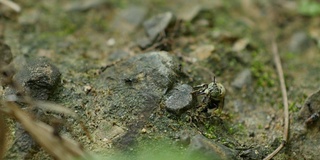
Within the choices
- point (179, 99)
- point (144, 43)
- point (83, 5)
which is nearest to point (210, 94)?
point (179, 99)

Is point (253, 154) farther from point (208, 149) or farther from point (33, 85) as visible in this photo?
point (33, 85)

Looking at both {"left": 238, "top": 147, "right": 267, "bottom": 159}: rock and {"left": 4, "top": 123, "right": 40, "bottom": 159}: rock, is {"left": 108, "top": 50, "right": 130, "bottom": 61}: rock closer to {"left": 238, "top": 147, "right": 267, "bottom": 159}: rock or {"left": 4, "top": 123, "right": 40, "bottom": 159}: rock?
{"left": 4, "top": 123, "right": 40, "bottom": 159}: rock

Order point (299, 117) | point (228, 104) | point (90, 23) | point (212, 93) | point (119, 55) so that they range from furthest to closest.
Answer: point (90, 23) < point (119, 55) < point (228, 104) < point (299, 117) < point (212, 93)

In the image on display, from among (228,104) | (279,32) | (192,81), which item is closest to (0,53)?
(192,81)

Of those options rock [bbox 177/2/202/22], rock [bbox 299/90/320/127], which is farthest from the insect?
rock [bbox 177/2/202/22]

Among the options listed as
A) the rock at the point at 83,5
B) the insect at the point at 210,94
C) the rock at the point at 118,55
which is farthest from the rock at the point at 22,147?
the rock at the point at 83,5

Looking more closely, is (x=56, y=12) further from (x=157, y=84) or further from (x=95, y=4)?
(x=157, y=84)
